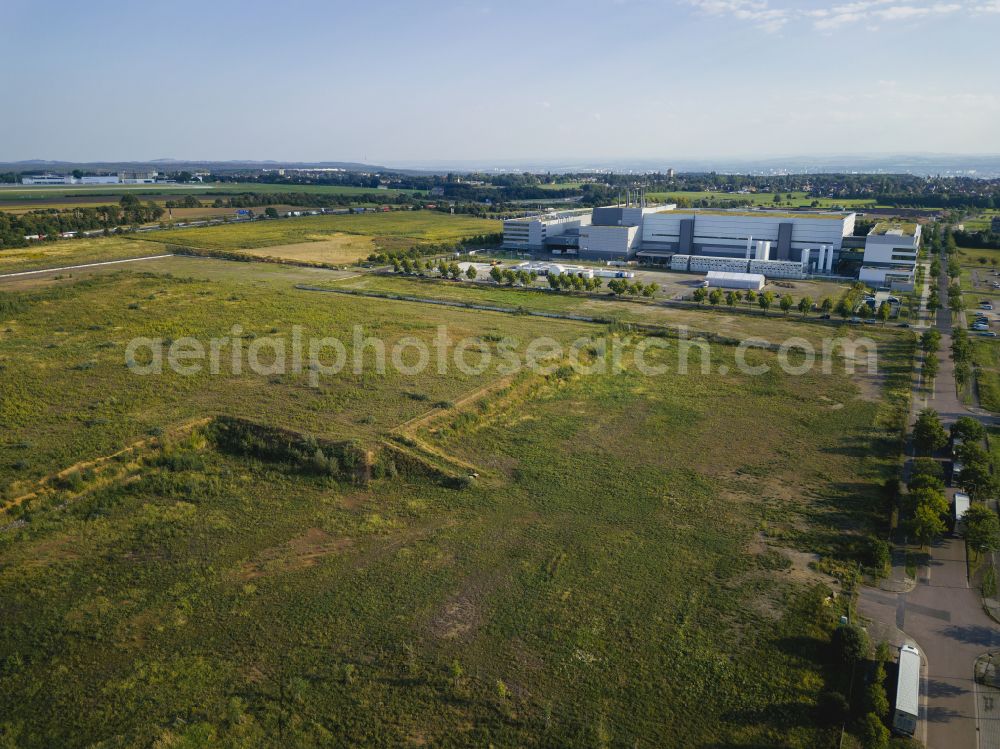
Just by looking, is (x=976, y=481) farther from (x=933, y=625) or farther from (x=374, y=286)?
(x=374, y=286)

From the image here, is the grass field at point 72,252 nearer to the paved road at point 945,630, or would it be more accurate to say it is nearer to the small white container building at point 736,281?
the small white container building at point 736,281

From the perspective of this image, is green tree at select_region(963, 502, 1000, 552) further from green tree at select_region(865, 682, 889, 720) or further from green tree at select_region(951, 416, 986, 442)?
green tree at select_region(865, 682, 889, 720)

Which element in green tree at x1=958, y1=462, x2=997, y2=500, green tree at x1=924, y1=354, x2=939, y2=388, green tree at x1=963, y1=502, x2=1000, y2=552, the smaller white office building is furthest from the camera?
the smaller white office building

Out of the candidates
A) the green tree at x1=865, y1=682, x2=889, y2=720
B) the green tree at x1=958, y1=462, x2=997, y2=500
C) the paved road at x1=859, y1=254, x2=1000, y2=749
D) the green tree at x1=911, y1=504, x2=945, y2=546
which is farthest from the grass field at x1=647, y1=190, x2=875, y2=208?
the green tree at x1=865, y1=682, x2=889, y2=720

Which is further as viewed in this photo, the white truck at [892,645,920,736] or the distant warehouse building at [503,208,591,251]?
the distant warehouse building at [503,208,591,251]

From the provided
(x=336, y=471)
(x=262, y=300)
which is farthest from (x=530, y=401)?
(x=262, y=300)

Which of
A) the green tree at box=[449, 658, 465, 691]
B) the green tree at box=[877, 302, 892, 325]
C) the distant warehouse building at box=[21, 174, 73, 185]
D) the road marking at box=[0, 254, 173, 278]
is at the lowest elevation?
the green tree at box=[449, 658, 465, 691]

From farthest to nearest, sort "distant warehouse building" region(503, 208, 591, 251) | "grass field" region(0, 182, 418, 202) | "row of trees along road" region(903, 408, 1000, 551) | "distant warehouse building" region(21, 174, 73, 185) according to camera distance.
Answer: "distant warehouse building" region(21, 174, 73, 185) → "grass field" region(0, 182, 418, 202) → "distant warehouse building" region(503, 208, 591, 251) → "row of trees along road" region(903, 408, 1000, 551)

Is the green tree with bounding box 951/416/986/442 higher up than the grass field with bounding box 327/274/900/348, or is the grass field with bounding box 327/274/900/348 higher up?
the grass field with bounding box 327/274/900/348

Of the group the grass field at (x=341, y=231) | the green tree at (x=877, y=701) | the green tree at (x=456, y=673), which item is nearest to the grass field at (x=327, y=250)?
the grass field at (x=341, y=231)
